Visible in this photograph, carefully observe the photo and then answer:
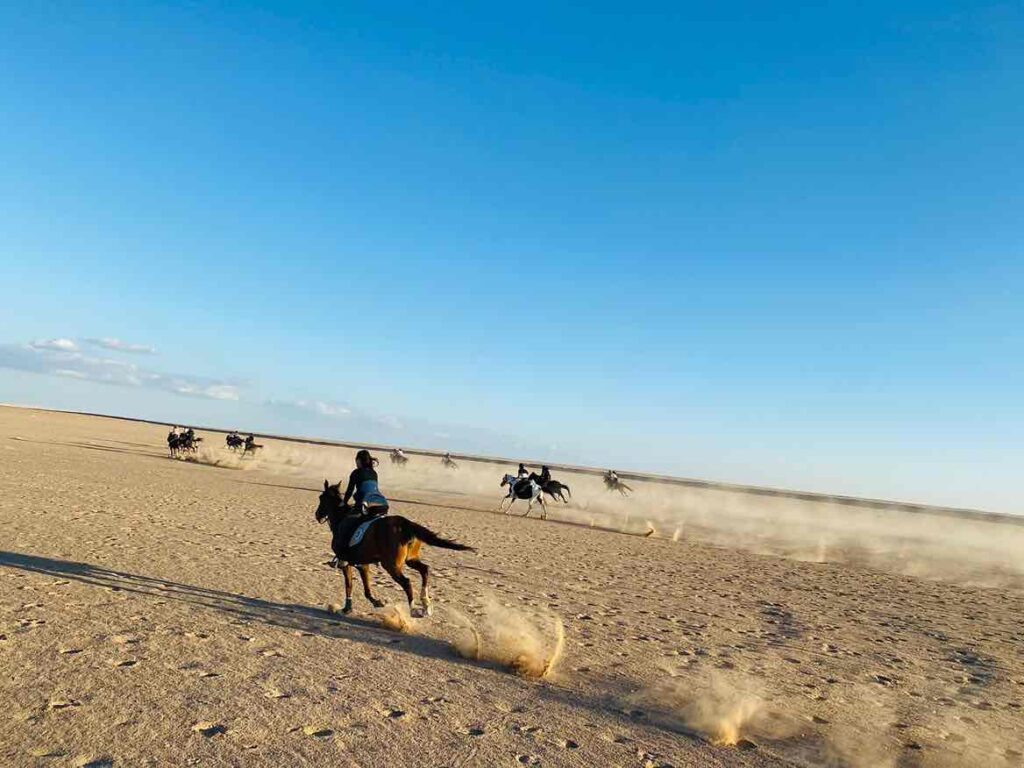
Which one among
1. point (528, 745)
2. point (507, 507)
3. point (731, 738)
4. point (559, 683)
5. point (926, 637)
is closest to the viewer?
point (528, 745)

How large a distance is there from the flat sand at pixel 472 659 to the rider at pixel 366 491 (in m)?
1.48

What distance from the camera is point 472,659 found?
762cm

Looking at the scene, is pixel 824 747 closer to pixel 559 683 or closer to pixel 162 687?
pixel 559 683

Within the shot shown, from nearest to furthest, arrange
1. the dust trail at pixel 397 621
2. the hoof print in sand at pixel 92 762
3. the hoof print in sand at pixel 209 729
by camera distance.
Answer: the hoof print in sand at pixel 92 762
the hoof print in sand at pixel 209 729
the dust trail at pixel 397 621

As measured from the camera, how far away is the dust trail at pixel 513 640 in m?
7.23

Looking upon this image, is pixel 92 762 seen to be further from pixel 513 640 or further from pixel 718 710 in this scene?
pixel 718 710

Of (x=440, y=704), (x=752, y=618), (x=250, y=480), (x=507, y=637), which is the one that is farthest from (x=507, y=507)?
(x=440, y=704)

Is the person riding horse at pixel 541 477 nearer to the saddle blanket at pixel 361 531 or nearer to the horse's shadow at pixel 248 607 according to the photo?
the saddle blanket at pixel 361 531

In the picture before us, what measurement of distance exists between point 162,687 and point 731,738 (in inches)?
208

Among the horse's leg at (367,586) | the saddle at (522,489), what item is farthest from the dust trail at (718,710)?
the saddle at (522,489)

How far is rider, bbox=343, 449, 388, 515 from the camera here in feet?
32.9

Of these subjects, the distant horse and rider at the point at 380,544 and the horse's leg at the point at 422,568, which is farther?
the horse's leg at the point at 422,568

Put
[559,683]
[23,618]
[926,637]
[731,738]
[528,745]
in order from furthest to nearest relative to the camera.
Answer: [926,637] < [23,618] < [559,683] < [731,738] < [528,745]

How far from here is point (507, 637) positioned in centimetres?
789
